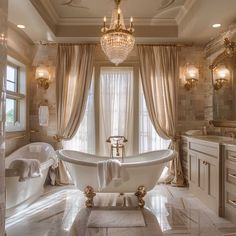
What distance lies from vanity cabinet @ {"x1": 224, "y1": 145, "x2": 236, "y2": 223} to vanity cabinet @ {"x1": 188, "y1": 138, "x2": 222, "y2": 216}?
0.07m

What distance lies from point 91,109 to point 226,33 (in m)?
2.46

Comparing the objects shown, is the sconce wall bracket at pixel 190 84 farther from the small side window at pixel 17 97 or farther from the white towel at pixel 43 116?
the small side window at pixel 17 97

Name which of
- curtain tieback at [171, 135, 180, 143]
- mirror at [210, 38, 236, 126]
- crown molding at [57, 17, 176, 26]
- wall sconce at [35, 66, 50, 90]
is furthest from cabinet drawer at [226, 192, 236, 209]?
wall sconce at [35, 66, 50, 90]

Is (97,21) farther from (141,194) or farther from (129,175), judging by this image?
(141,194)

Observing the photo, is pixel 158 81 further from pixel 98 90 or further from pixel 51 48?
pixel 51 48

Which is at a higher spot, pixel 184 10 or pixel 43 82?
pixel 184 10

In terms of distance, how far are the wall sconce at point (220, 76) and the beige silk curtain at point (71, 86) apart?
2081 millimetres

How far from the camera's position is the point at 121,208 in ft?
9.52

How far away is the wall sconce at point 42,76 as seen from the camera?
400cm

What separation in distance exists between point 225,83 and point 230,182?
65.1 inches

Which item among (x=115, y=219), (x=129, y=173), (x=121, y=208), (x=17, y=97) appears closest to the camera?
(x=115, y=219)

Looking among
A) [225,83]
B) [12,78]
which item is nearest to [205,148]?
[225,83]

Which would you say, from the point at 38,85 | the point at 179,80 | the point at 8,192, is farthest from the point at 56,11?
the point at 8,192

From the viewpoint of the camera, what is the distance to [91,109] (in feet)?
13.6
